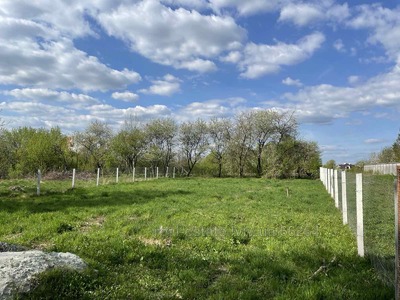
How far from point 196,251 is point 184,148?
49012 mm

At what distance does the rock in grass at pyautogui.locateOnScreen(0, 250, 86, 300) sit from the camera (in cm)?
390

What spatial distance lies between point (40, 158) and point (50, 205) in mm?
36523

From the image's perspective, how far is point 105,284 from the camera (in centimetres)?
470

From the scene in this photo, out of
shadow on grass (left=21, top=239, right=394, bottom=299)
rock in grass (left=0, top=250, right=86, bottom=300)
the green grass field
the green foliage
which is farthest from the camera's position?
the green foliage

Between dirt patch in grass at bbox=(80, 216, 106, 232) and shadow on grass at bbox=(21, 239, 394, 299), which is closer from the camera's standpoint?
shadow on grass at bbox=(21, 239, 394, 299)

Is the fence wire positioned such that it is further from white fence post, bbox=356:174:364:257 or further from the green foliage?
the green foliage

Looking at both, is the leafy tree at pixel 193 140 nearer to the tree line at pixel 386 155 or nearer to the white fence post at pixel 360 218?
the tree line at pixel 386 155

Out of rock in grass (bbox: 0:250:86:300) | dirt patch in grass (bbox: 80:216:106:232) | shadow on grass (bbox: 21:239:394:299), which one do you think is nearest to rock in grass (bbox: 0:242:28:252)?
rock in grass (bbox: 0:250:86:300)

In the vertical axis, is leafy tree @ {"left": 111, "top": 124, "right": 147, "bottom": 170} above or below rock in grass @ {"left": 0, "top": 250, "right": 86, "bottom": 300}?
above

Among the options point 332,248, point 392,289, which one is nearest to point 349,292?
point 392,289

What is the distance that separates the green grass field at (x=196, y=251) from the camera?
4586 millimetres

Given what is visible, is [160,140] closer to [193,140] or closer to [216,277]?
[193,140]

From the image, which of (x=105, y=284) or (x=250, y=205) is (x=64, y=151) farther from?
(x=105, y=284)

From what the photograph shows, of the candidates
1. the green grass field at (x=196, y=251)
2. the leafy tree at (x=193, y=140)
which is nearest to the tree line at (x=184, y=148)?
the leafy tree at (x=193, y=140)
